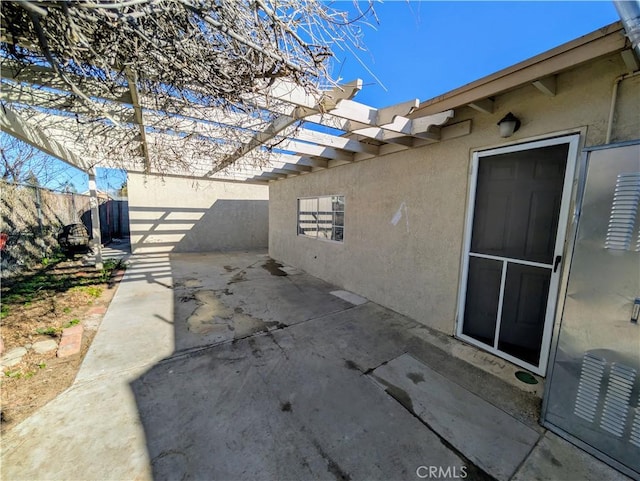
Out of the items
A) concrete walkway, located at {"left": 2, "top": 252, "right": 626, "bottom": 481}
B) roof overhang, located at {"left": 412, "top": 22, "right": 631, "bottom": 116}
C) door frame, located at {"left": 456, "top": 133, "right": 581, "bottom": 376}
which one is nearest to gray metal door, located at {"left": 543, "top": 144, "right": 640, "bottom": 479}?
concrete walkway, located at {"left": 2, "top": 252, "right": 626, "bottom": 481}

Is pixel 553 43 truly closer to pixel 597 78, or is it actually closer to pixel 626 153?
pixel 597 78

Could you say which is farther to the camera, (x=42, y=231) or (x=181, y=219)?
(x=181, y=219)

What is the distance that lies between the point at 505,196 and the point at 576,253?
4.07 ft

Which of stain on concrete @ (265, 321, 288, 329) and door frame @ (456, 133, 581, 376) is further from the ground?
door frame @ (456, 133, 581, 376)

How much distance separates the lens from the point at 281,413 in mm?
2084

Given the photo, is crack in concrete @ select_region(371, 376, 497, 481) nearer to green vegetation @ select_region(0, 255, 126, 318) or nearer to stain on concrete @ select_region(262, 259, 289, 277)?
stain on concrete @ select_region(262, 259, 289, 277)

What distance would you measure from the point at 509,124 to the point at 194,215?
33.2 ft

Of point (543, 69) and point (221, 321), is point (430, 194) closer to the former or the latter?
point (543, 69)

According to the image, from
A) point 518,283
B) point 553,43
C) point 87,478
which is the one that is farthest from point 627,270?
point 87,478

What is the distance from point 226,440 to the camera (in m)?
1.82

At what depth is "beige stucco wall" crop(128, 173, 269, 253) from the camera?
8938 millimetres

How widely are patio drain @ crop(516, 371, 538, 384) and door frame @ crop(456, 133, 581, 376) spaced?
100 millimetres

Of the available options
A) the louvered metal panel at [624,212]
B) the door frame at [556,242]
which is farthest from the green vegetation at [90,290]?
the louvered metal panel at [624,212]

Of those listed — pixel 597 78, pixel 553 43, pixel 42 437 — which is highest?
pixel 553 43
